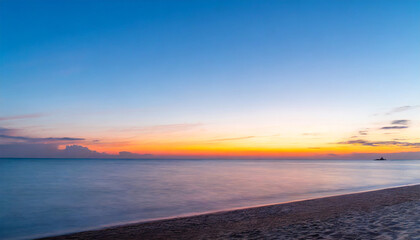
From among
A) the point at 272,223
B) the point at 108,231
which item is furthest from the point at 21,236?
the point at 272,223

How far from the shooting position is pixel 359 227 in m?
9.55

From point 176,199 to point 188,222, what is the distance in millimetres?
10251

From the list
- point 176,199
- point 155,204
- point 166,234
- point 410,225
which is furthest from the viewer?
point 176,199

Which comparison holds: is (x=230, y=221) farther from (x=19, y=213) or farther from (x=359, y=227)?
(x=19, y=213)

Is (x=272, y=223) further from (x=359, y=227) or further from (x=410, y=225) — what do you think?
(x=410, y=225)

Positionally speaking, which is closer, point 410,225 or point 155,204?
point 410,225

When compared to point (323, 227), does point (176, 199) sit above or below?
below

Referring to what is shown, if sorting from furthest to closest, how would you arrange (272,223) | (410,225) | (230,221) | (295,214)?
1. (295,214)
2. (230,221)
3. (272,223)
4. (410,225)

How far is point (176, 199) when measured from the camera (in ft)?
73.6

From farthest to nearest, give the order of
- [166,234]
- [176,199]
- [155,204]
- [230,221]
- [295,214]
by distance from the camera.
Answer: [176,199], [155,204], [295,214], [230,221], [166,234]

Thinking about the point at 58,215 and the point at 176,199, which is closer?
the point at 58,215

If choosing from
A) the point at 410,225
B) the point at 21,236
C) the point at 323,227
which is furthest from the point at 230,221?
the point at 21,236

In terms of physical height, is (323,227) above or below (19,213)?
above

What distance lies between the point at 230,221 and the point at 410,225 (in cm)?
665
